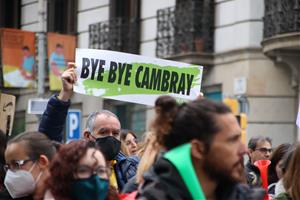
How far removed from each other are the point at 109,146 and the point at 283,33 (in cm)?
1293

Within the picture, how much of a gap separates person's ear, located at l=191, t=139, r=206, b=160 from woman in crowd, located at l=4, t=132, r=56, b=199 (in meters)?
1.09

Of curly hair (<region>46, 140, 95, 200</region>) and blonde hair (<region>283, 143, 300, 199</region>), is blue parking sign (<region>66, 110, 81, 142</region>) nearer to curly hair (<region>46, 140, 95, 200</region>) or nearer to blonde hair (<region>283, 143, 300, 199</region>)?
blonde hair (<region>283, 143, 300, 199</region>)

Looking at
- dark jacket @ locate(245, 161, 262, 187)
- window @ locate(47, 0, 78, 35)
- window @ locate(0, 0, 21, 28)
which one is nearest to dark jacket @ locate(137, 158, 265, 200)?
dark jacket @ locate(245, 161, 262, 187)

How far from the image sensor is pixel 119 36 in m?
24.3

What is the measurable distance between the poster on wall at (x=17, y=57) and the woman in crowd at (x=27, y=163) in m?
17.1

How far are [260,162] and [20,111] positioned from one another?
21.2m

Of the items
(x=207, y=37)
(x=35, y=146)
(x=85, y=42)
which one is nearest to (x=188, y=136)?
(x=35, y=146)

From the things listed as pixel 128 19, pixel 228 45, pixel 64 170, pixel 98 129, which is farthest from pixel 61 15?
pixel 64 170

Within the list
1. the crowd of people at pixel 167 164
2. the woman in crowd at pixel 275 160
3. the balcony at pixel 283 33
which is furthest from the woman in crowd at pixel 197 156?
the balcony at pixel 283 33

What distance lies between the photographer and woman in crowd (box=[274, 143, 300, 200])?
596 cm

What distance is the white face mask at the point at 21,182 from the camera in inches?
201

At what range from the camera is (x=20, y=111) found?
29.2 m

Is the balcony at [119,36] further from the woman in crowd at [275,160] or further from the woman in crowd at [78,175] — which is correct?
the woman in crowd at [78,175]

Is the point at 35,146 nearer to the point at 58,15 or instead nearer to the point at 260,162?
the point at 260,162
